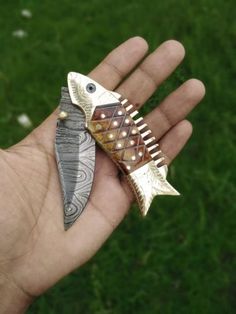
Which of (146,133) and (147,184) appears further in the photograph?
(146,133)

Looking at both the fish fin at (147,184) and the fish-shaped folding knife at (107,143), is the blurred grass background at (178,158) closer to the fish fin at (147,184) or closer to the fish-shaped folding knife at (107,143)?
the fish-shaped folding knife at (107,143)

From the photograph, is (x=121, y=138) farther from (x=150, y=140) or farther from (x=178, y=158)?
(x=178, y=158)

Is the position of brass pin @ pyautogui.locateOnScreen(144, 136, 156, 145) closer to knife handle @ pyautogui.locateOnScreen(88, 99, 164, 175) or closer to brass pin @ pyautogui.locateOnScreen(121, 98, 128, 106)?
knife handle @ pyautogui.locateOnScreen(88, 99, 164, 175)

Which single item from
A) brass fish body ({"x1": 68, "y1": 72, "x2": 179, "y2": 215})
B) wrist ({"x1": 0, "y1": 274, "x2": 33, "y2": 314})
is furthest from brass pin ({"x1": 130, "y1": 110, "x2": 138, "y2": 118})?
wrist ({"x1": 0, "y1": 274, "x2": 33, "y2": 314})

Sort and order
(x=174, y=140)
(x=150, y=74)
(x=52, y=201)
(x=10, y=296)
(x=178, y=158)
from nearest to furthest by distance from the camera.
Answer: (x=10, y=296) < (x=52, y=201) < (x=174, y=140) < (x=150, y=74) < (x=178, y=158)

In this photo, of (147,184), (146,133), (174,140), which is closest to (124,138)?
(146,133)

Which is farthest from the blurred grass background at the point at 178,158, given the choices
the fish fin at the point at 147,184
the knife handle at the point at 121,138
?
the fish fin at the point at 147,184
